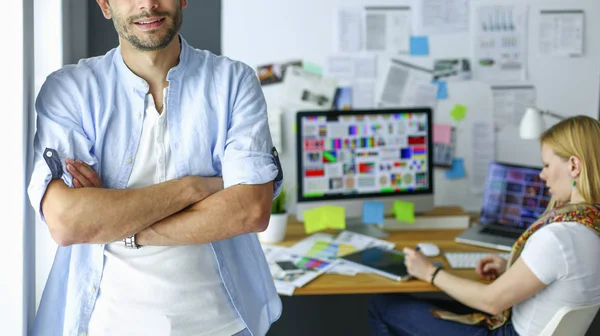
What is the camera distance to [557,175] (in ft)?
6.26

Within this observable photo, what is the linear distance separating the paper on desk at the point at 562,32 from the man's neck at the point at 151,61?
1.98 metres

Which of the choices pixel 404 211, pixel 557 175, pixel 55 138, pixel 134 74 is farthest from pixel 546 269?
pixel 55 138

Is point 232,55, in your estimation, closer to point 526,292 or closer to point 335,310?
point 335,310

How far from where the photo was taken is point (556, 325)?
5.47ft

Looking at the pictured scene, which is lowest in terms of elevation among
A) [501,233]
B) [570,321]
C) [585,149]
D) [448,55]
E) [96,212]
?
[570,321]

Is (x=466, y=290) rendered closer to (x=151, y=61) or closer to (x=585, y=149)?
(x=585, y=149)

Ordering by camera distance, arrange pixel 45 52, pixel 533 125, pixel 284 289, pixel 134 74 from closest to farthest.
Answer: pixel 134 74 → pixel 45 52 → pixel 284 289 → pixel 533 125

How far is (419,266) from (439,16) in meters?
1.24

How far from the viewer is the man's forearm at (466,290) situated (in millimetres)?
1854

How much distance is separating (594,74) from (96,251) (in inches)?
95.1

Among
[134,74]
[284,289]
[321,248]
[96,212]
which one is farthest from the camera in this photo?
[321,248]

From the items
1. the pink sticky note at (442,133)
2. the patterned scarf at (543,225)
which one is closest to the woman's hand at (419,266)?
the patterned scarf at (543,225)

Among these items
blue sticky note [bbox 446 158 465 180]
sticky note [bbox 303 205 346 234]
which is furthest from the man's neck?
blue sticky note [bbox 446 158 465 180]

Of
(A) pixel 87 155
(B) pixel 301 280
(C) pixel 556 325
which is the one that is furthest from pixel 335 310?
(A) pixel 87 155
